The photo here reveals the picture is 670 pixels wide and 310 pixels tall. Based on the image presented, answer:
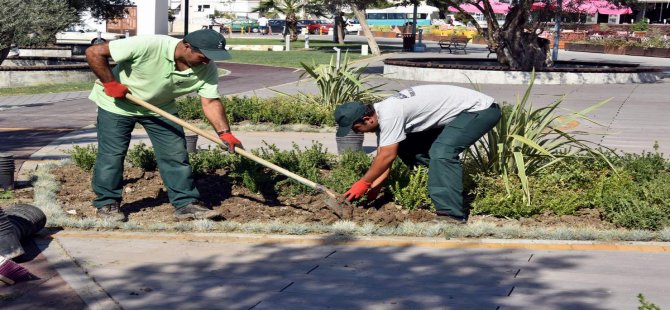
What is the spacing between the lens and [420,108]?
6754 millimetres

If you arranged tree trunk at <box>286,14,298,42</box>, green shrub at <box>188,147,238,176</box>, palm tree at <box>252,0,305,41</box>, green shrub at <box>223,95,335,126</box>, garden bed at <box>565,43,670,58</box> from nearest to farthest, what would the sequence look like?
green shrub at <box>188,147,238,176</box>
green shrub at <box>223,95,335,126</box>
garden bed at <box>565,43,670,58</box>
palm tree at <box>252,0,305,41</box>
tree trunk at <box>286,14,298,42</box>

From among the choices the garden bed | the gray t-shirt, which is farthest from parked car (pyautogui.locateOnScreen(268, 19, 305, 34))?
the gray t-shirt

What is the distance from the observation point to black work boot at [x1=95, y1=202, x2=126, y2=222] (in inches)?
276

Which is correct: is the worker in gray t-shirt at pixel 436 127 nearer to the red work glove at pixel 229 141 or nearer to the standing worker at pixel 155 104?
the red work glove at pixel 229 141

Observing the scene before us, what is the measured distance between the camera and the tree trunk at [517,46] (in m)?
23.6

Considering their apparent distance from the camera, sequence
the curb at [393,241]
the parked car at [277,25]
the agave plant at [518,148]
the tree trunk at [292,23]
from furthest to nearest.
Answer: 1. the parked car at [277,25]
2. the tree trunk at [292,23]
3. the agave plant at [518,148]
4. the curb at [393,241]

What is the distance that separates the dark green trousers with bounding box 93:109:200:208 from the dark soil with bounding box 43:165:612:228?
0.79 ft

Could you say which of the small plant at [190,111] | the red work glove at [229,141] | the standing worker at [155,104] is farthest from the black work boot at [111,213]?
the small plant at [190,111]

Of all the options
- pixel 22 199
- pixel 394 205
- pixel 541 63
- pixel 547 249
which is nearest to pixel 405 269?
pixel 547 249

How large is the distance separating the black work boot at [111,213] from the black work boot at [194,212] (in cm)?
41

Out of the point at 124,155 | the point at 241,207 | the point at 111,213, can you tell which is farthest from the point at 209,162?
the point at 111,213

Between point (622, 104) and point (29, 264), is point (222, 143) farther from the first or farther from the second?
point (622, 104)

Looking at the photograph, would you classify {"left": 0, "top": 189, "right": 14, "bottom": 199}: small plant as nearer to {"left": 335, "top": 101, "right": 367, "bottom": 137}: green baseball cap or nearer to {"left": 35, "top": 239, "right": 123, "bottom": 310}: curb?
{"left": 35, "top": 239, "right": 123, "bottom": 310}: curb

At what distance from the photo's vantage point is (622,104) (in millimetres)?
17328
